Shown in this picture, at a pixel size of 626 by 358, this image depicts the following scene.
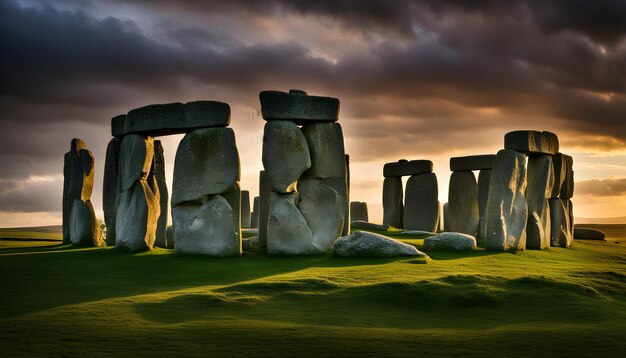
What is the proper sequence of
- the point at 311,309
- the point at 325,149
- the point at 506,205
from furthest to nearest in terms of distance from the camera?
the point at 506,205, the point at 325,149, the point at 311,309

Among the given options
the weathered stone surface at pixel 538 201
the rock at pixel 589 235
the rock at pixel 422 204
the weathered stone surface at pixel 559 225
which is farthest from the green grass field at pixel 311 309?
the rock at pixel 589 235

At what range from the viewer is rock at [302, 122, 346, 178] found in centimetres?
2066

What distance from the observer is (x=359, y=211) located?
136 ft

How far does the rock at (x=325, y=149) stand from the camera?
20656mm

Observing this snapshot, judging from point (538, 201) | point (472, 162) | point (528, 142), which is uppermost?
point (472, 162)

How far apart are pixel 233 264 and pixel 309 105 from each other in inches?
209

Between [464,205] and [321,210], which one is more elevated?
[464,205]

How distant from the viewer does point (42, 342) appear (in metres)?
9.53

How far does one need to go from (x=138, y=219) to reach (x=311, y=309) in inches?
412

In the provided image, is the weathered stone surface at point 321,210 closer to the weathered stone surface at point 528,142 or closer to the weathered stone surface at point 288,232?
the weathered stone surface at point 288,232

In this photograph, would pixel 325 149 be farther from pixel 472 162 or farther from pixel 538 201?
Answer: pixel 472 162

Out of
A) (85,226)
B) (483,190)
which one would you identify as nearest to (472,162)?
(483,190)

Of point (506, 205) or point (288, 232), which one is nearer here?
point (288, 232)

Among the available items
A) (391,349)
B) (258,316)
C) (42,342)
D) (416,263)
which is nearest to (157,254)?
(416,263)
